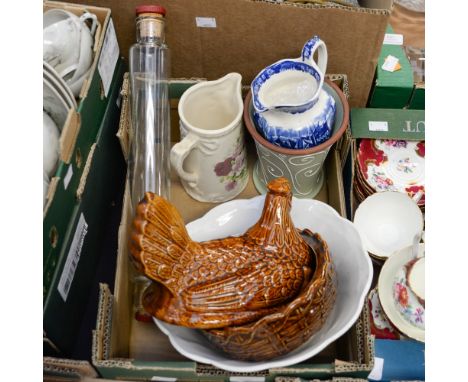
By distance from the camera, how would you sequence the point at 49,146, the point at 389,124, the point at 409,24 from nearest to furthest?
the point at 49,146
the point at 389,124
the point at 409,24

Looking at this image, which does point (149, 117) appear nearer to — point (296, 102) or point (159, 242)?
point (296, 102)

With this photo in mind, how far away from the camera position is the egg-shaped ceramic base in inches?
31.0

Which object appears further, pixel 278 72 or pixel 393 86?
pixel 393 86

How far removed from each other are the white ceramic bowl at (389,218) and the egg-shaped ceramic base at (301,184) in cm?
8

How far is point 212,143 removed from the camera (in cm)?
70

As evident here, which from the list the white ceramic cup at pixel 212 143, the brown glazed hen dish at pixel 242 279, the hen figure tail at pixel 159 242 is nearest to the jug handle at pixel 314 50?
the white ceramic cup at pixel 212 143

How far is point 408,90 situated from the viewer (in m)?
0.88

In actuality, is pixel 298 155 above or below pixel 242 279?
above

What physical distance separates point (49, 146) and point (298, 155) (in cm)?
34

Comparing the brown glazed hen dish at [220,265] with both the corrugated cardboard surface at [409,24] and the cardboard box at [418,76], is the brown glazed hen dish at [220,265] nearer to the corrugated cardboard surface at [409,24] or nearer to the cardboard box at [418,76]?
the cardboard box at [418,76]

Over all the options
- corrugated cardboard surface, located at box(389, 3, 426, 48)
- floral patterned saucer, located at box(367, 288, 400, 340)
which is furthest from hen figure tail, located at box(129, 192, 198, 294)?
corrugated cardboard surface, located at box(389, 3, 426, 48)

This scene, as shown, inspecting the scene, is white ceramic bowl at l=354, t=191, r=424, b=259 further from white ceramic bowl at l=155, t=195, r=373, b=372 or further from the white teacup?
the white teacup

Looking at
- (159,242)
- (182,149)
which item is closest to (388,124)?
(182,149)

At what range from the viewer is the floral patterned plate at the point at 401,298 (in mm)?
655
